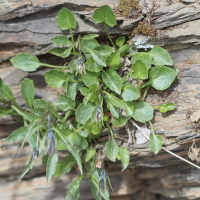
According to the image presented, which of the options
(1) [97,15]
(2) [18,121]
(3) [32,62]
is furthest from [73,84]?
(2) [18,121]

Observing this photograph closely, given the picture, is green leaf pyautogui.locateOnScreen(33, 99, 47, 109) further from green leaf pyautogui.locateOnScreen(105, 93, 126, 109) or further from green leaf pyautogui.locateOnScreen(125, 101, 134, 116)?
green leaf pyautogui.locateOnScreen(125, 101, 134, 116)

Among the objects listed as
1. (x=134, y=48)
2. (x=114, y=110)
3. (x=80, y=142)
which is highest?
(x=134, y=48)

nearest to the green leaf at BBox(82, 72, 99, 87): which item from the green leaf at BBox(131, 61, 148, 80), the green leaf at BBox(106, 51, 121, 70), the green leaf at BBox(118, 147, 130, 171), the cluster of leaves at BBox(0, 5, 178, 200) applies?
the cluster of leaves at BBox(0, 5, 178, 200)

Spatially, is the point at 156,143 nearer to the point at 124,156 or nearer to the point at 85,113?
the point at 124,156

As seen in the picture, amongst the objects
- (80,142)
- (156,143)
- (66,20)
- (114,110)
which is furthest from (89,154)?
(66,20)

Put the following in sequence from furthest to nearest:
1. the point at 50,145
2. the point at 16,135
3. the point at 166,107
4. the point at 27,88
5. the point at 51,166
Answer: the point at 27,88 < the point at 166,107 < the point at 16,135 < the point at 51,166 < the point at 50,145
